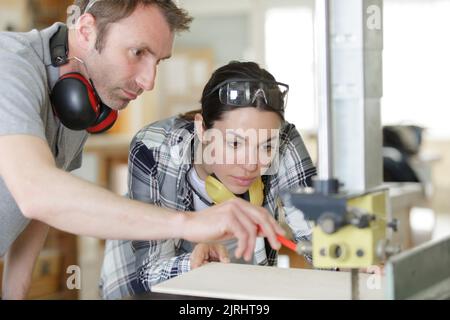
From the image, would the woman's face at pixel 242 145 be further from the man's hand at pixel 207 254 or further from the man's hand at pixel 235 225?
the man's hand at pixel 235 225

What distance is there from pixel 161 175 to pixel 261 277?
454mm

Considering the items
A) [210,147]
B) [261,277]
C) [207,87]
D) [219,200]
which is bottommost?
[261,277]

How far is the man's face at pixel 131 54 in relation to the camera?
151 cm

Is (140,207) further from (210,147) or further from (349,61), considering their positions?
(210,147)

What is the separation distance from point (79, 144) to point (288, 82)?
563 centimetres

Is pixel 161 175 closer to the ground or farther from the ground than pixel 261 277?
farther from the ground

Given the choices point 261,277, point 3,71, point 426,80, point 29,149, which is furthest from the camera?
point 426,80

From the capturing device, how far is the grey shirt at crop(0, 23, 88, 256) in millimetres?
1215

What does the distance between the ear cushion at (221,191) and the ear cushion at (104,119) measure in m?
0.31

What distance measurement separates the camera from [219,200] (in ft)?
5.96

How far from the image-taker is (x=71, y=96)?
4.93 ft

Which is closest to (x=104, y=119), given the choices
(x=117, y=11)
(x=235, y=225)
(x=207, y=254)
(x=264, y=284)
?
(x=117, y=11)

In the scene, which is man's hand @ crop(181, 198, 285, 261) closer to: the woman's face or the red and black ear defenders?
the red and black ear defenders
